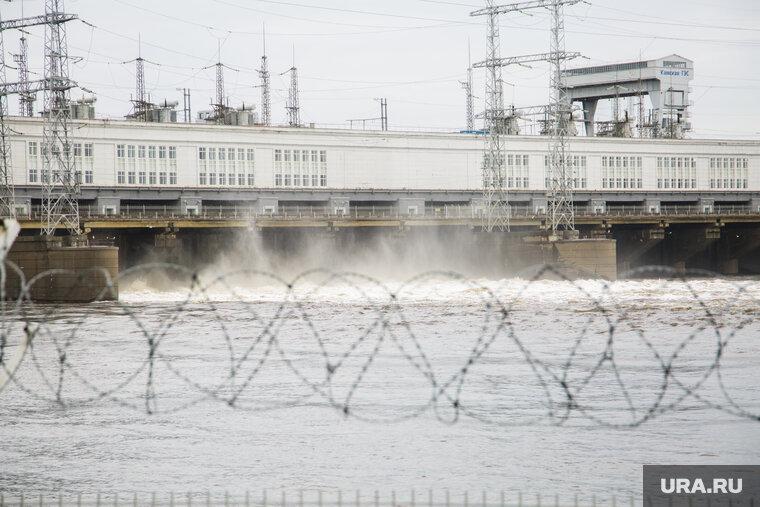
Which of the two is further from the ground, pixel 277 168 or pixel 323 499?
pixel 277 168

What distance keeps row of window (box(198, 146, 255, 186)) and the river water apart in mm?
56901

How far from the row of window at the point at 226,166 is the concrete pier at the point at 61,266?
1301 inches

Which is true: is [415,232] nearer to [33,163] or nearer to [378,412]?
[33,163]

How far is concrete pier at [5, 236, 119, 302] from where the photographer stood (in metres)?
60.3

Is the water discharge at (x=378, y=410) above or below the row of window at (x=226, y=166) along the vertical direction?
below

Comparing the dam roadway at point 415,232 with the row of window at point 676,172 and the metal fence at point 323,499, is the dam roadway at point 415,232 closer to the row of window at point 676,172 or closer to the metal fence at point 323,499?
the row of window at point 676,172

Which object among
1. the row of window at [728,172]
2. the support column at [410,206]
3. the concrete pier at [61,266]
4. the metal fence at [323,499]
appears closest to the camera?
the metal fence at [323,499]

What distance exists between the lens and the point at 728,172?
12375 cm

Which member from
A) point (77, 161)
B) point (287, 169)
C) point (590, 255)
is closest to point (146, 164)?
point (77, 161)

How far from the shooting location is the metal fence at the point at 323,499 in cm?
1428

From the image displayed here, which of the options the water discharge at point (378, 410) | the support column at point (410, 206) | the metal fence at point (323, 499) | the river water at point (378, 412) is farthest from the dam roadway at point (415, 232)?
the metal fence at point (323, 499)

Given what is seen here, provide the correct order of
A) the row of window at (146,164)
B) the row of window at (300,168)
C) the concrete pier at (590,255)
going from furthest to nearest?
Answer: 1. the row of window at (300,168)
2. the row of window at (146,164)
3. the concrete pier at (590,255)

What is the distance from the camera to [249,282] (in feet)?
264

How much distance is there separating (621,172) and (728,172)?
1833 centimetres
